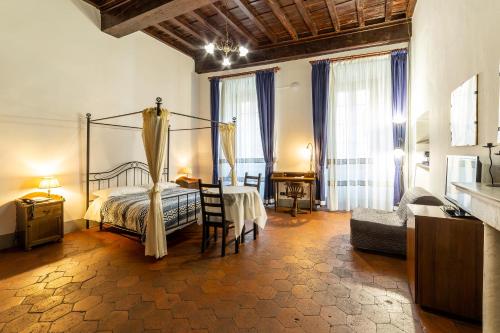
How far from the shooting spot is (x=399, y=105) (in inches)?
194

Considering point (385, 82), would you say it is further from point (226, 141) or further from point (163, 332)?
point (163, 332)

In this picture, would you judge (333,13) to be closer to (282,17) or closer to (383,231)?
(282,17)

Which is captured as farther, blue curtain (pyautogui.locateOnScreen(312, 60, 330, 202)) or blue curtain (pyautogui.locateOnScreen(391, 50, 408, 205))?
blue curtain (pyautogui.locateOnScreen(312, 60, 330, 202))

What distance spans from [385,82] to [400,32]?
96 cm

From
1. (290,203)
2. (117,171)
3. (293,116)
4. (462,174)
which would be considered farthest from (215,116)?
(462,174)

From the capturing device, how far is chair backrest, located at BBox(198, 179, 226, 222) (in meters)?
3.16

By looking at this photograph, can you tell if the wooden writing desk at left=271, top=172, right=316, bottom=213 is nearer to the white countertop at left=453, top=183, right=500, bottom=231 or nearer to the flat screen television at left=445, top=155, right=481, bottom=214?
the flat screen television at left=445, top=155, right=481, bottom=214

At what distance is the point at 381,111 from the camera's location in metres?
5.16

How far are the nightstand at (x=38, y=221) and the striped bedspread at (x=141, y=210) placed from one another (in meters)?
0.57

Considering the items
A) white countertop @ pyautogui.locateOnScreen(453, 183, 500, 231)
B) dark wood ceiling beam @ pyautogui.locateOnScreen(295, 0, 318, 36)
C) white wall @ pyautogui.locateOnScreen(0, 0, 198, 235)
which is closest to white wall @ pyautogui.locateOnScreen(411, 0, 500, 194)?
white countertop @ pyautogui.locateOnScreen(453, 183, 500, 231)

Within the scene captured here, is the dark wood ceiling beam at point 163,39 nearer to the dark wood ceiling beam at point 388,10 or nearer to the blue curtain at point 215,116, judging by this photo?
the blue curtain at point 215,116

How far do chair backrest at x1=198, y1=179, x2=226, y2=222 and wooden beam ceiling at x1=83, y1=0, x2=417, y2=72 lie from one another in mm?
2725

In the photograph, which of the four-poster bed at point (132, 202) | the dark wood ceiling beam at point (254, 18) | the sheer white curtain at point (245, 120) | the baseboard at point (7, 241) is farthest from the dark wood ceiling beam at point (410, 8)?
the baseboard at point (7, 241)

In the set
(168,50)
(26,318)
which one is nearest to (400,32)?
(168,50)
